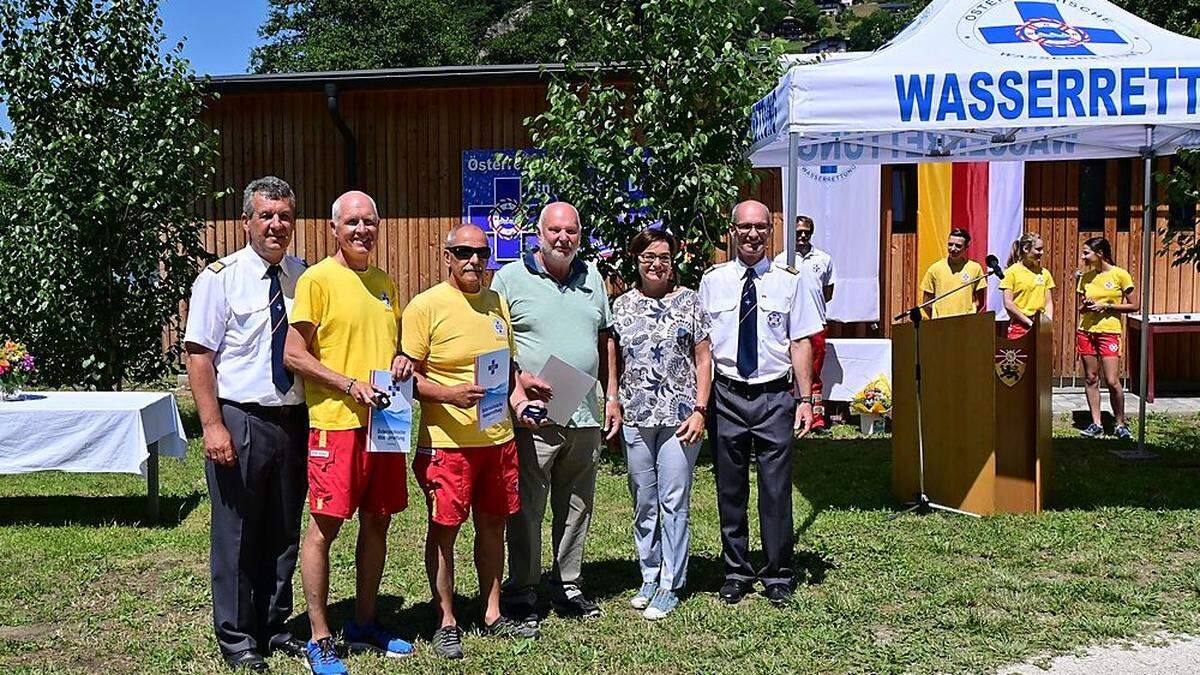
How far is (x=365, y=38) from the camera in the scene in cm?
3809

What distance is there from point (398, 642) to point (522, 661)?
1.74ft

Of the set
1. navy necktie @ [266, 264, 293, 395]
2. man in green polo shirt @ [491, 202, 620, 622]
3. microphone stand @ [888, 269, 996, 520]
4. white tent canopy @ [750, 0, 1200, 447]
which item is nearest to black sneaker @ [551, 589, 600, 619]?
man in green polo shirt @ [491, 202, 620, 622]

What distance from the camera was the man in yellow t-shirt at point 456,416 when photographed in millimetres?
4527

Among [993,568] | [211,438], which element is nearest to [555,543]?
[211,438]

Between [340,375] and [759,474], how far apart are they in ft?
7.09

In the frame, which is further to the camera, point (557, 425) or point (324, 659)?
point (557, 425)

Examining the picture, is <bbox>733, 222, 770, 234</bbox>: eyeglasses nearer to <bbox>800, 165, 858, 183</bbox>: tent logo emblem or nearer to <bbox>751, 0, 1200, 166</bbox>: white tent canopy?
<bbox>751, 0, 1200, 166</bbox>: white tent canopy

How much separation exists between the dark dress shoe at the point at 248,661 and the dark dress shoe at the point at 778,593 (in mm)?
2285

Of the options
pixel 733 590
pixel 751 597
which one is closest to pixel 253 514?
pixel 733 590

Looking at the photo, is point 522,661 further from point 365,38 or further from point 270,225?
point 365,38

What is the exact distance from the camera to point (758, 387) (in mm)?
5336

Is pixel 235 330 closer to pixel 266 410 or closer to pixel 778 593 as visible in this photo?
pixel 266 410

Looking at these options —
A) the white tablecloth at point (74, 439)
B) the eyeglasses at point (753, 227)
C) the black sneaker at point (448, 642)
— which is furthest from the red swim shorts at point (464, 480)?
the white tablecloth at point (74, 439)

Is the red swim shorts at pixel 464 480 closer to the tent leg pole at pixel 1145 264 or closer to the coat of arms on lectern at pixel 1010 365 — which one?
the coat of arms on lectern at pixel 1010 365
